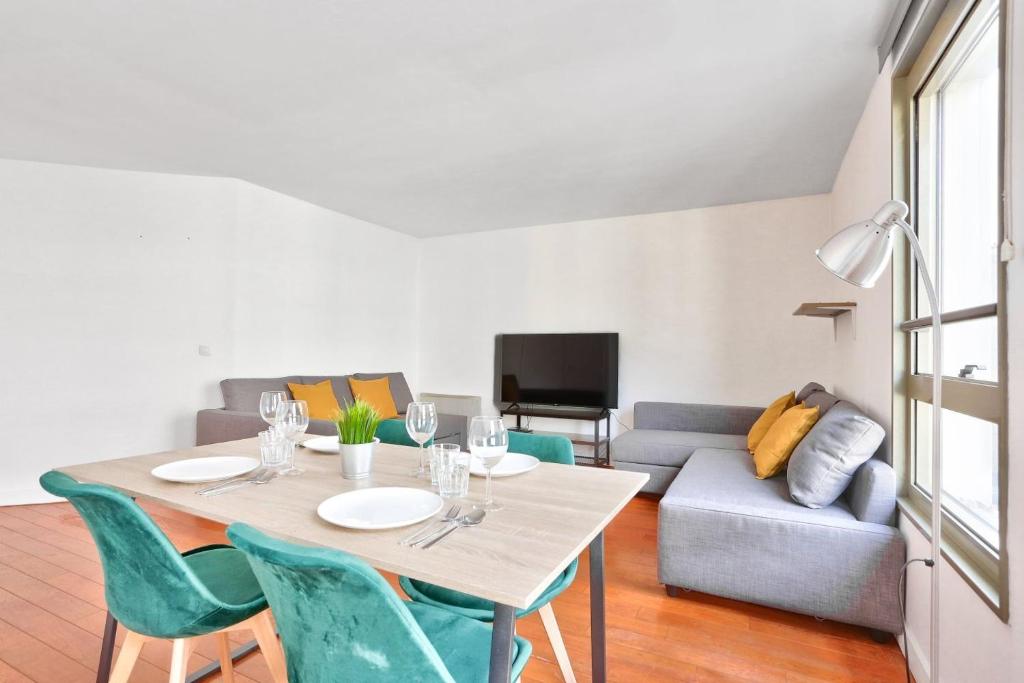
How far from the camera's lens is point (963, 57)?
1.71 meters

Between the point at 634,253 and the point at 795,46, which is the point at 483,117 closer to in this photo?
the point at 795,46

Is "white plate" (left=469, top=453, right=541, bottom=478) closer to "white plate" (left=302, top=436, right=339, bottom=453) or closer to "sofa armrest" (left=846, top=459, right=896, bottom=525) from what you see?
"white plate" (left=302, top=436, right=339, bottom=453)

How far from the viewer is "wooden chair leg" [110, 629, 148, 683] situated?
1.29 meters

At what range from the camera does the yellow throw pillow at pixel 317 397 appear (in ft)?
13.5

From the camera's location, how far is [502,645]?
875mm

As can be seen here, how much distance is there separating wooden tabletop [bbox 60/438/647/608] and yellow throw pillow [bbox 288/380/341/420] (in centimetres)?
246

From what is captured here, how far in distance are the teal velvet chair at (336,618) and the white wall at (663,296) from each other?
14.5 ft

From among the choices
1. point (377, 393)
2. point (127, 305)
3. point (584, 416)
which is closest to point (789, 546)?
point (584, 416)

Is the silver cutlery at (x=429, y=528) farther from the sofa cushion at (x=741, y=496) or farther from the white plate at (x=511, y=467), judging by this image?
the sofa cushion at (x=741, y=496)

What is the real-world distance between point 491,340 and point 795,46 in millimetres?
4058

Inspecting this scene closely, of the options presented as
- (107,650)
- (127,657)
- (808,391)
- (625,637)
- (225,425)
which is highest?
(808,391)

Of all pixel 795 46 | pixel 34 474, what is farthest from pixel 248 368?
pixel 795 46

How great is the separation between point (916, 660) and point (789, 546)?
49 cm

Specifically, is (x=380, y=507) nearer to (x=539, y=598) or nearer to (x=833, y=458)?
(x=539, y=598)
